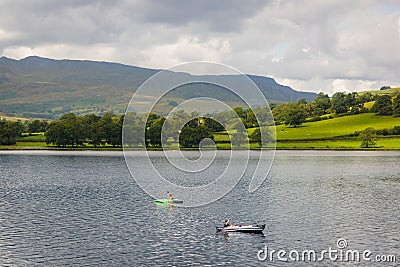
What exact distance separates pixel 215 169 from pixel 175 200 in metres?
62.4

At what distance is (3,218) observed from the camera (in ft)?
203

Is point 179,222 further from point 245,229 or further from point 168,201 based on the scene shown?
point 168,201

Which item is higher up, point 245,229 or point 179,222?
point 245,229

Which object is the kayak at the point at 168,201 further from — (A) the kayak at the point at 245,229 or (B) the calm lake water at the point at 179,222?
(A) the kayak at the point at 245,229

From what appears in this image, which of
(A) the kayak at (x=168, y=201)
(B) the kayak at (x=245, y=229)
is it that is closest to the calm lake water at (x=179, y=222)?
(B) the kayak at (x=245, y=229)

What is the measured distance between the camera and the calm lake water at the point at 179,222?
45.1 metres

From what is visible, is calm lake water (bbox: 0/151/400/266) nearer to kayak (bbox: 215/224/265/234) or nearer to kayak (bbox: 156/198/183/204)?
kayak (bbox: 215/224/265/234)

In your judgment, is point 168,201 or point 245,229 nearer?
point 245,229

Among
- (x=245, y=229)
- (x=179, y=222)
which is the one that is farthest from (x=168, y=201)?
(x=245, y=229)

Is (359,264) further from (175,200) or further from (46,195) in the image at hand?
(46,195)

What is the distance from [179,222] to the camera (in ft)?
200

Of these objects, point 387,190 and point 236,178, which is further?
point 236,178

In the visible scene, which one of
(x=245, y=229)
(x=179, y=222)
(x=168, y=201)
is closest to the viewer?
(x=245, y=229)

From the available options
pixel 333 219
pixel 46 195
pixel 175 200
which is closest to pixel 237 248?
pixel 333 219
